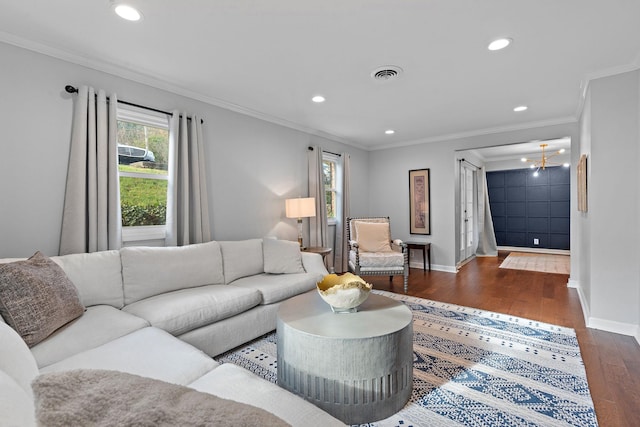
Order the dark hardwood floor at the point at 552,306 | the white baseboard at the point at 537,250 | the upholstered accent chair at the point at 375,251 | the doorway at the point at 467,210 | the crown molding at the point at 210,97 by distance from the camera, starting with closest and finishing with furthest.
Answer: the dark hardwood floor at the point at 552,306
the crown molding at the point at 210,97
the upholstered accent chair at the point at 375,251
the doorway at the point at 467,210
the white baseboard at the point at 537,250

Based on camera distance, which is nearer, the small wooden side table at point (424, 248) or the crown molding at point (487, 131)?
the crown molding at point (487, 131)

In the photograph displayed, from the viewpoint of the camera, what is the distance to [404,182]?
591 centimetres

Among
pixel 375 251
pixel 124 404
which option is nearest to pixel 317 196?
pixel 375 251

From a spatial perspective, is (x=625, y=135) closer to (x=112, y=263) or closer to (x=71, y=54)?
(x=112, y=263)

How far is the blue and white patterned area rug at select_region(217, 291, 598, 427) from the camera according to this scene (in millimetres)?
1701

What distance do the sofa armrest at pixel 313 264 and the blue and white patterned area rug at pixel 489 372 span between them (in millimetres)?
817

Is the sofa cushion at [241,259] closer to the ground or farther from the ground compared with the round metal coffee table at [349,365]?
farther from the ground

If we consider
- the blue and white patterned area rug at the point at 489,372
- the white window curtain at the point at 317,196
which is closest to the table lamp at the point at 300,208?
the white window curtain at the point at 317,196

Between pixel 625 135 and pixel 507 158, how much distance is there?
530cm

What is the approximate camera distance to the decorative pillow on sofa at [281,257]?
3.25 meters

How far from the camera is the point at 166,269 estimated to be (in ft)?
8.36

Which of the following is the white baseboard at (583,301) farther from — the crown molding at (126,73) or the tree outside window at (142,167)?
the tree outside window at (142,167)

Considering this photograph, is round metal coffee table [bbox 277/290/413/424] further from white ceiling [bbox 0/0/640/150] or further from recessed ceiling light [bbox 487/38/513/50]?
recessed ceiling light [bbox 487/38/513/50]

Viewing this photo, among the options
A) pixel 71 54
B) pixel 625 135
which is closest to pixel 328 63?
pixel 71 54
